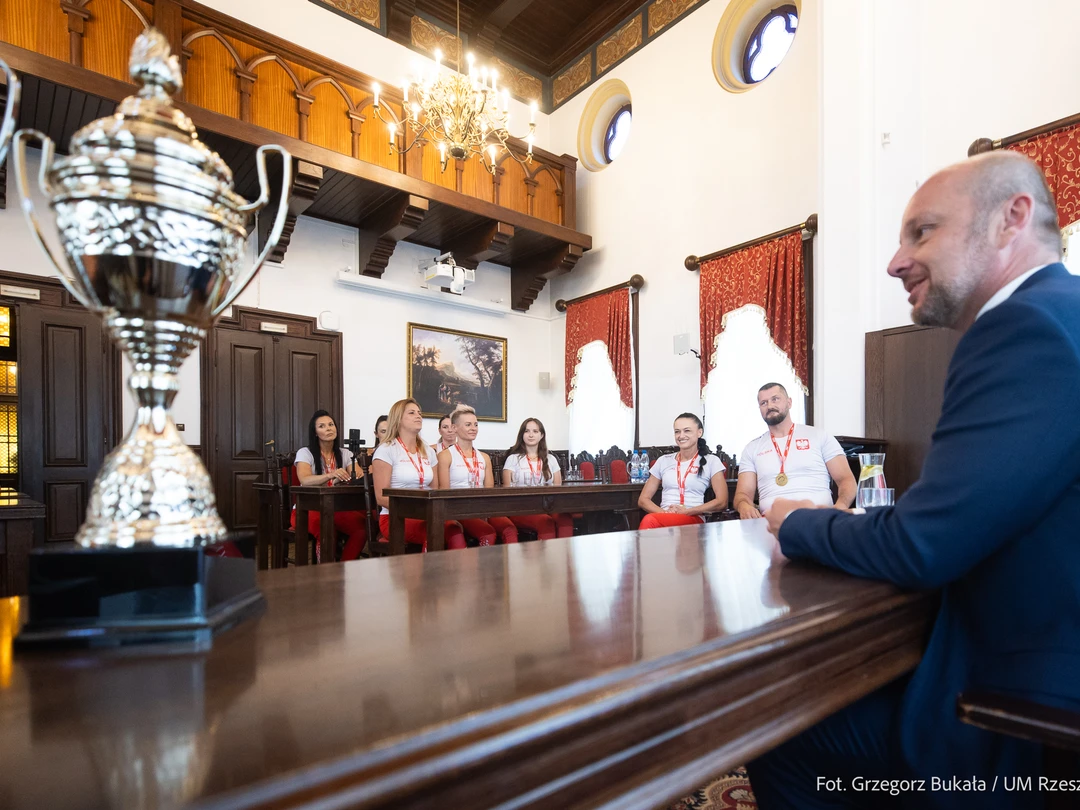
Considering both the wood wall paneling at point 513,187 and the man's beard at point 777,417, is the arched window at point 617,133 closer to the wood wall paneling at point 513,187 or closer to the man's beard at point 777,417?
the wood wall paneling at point 513,187

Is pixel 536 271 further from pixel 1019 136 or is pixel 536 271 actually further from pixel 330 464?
pixel 1019 136

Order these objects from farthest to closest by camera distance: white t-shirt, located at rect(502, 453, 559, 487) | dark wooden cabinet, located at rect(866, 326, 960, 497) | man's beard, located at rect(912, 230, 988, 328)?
white t-shirt, located at rect(502, 453, 559, 487) < dark wooden cabinet, located at rect(866, 326, 960, 497) < man's beard, located at rect(912, 230, 988, 328)

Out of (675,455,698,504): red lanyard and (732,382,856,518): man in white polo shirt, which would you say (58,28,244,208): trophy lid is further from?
(675,455,698,504): red lanyard

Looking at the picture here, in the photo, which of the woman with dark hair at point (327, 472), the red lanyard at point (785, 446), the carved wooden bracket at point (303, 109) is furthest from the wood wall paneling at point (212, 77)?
the red lanyard at point (785, 446)

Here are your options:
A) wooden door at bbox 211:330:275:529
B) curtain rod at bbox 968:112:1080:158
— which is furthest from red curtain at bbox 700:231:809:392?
wooden door at bbox 211:330:275:529

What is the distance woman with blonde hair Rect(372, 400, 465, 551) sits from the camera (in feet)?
14.6

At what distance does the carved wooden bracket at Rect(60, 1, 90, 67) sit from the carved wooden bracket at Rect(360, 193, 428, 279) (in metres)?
2.87

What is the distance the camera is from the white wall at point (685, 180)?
6371 mm

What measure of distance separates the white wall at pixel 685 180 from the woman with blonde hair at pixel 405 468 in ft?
11.3

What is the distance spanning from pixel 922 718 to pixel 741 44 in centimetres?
778

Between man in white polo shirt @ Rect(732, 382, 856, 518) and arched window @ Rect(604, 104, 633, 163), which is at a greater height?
arched window @ Rect(604, 104, 633, 163)

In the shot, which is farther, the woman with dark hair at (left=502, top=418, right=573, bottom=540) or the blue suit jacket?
the woman with dark hair at (left=502, top=418, right=573, bottom=540)

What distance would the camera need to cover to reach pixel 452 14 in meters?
8.35

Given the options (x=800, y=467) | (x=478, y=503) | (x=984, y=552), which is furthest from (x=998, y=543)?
(x=478, y=503)
